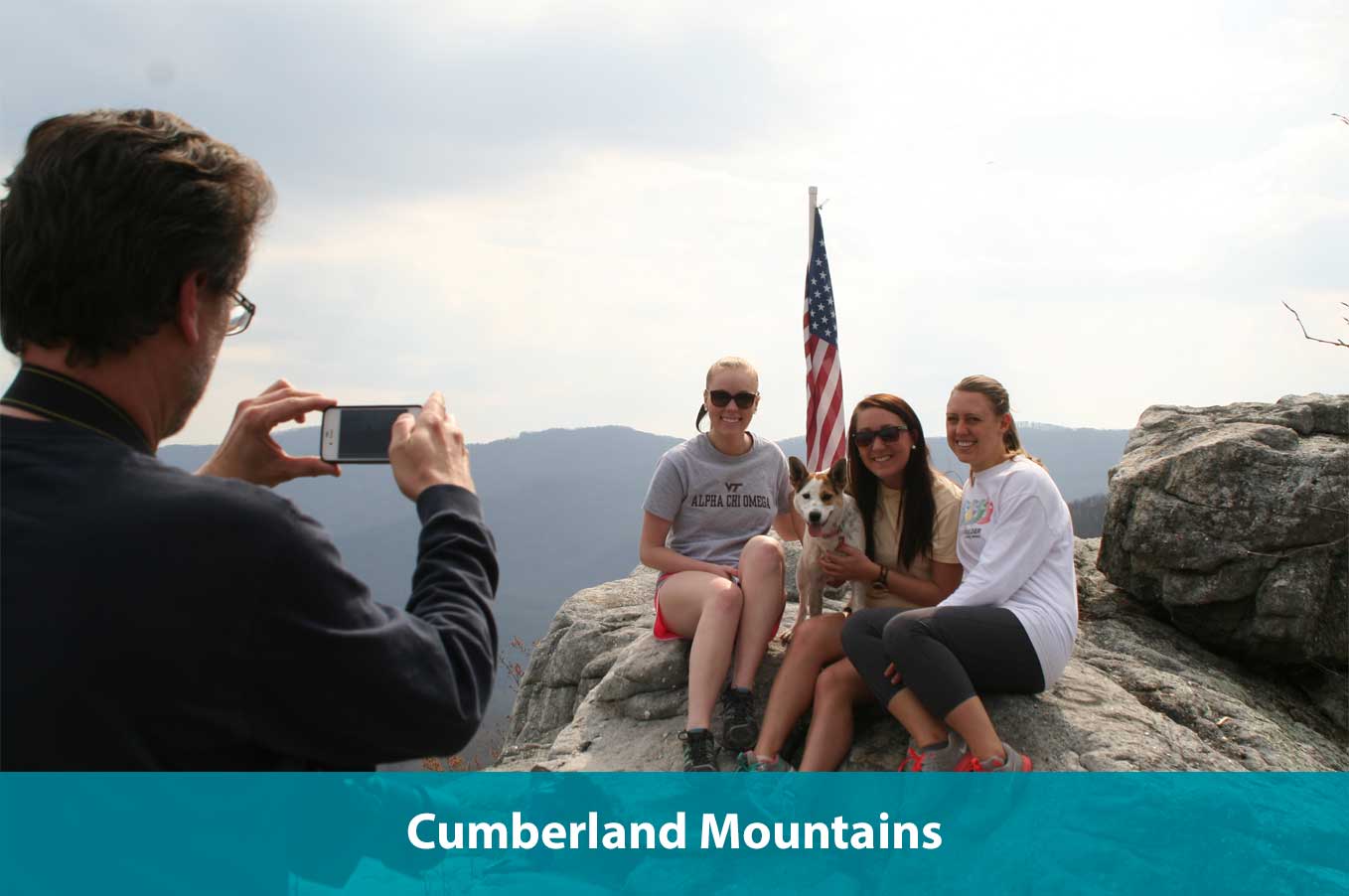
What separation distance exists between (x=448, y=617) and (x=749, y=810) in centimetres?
383

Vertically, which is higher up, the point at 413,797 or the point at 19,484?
the point at 19,484

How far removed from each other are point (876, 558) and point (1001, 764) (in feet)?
4.77

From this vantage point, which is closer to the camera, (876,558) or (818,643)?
(818,643)

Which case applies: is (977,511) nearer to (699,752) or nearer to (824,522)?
(824,522)

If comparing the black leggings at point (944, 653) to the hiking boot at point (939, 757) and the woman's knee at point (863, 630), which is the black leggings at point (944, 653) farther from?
the hiking boot at point (939, 757)

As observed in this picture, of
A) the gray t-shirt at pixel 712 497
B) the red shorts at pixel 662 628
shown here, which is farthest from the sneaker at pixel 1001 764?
the gray t-shirt at pixel 712 497

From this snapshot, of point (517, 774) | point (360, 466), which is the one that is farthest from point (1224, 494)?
point (360, 466)

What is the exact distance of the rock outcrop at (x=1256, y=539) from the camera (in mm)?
7000

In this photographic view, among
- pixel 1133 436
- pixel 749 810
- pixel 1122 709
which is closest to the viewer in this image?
pixel 749 810

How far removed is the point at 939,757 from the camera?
16.2 feet

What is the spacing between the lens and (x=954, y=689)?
4.80 metres

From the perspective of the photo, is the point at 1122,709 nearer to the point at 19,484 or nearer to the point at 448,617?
the point at 448,617

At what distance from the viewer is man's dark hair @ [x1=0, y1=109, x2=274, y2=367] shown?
57.9 inches

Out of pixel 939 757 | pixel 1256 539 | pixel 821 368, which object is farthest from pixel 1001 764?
pixel 821 368
